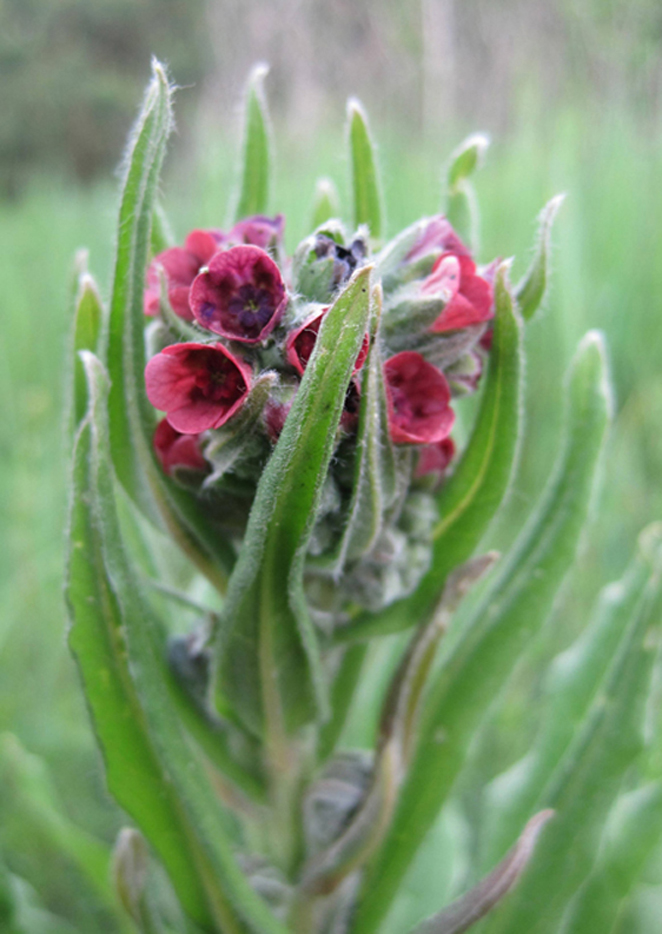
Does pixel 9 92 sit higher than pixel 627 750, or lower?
higher

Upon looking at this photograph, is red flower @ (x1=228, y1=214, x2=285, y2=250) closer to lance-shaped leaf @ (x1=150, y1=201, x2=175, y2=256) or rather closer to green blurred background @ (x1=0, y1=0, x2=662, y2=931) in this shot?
lance-shaped leaf @ (x1=150, y1=201, x2=175, y2=256)

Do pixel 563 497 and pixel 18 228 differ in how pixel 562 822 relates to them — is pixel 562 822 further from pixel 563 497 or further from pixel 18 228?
pixel 18 228

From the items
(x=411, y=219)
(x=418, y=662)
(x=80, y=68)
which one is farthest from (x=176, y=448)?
(x=80, y=68)

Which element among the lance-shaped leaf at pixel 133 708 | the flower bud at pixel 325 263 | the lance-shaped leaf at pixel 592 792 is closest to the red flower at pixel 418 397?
the flower bud at pixel 325 263

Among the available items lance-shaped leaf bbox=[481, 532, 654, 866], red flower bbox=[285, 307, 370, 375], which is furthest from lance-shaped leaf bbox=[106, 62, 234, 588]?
lance-shaped leaf bbox=[481, 532, 654, 866]

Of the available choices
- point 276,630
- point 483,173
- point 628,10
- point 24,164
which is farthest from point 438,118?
point 24,164

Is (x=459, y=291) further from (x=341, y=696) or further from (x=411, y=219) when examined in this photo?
(x=411, y=219)

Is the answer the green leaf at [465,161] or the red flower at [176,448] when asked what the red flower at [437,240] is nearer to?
the green leaf at [465,161]
